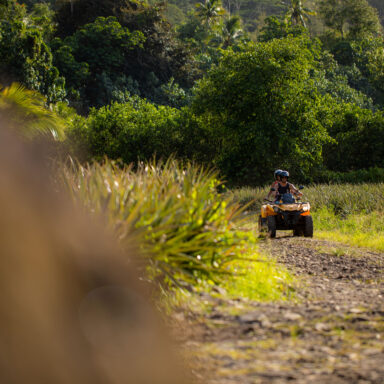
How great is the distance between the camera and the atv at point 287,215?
39.1ft

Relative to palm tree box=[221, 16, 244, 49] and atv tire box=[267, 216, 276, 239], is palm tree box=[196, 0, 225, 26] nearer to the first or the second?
palm tree box=[221, 16, 244, 49]

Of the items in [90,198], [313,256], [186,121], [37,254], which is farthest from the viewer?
[186,121]

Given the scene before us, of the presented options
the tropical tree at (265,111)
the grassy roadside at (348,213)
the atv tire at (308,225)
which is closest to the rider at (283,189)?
the grassy roadside at (348,213)

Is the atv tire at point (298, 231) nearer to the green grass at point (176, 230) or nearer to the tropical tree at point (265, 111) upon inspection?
the green grass at point (176, 230)

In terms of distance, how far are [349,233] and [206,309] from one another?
8.96m

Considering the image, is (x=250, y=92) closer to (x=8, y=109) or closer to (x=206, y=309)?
(x=8, y=109)

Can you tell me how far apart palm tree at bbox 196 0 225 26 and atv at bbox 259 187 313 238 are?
5451 centimetres

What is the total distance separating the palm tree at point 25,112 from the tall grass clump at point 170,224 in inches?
293

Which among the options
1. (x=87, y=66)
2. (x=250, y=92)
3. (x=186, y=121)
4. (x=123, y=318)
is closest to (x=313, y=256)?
(x=123, y=318)

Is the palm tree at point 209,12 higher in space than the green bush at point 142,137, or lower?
higher

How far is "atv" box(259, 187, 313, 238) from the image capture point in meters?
11.9

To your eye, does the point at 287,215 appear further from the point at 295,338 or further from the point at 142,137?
the point at 142,137

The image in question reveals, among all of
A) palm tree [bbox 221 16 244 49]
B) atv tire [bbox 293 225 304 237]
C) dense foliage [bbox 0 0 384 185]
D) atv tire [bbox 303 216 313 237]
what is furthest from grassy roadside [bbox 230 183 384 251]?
palm tree [bbox 221 16 244 49]

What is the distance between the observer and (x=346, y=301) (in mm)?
5719
